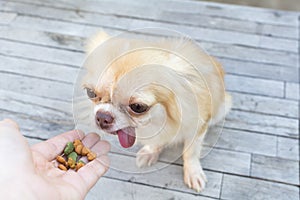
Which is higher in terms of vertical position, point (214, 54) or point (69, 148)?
point (69, 148)

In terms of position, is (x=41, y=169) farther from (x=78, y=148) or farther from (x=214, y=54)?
(x=214, y=54)

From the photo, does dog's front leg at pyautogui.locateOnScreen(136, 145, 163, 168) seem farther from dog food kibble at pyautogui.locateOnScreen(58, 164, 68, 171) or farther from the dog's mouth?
dog food kibble at pyautogui.locateOnScreen(58, 164, 68, 171)

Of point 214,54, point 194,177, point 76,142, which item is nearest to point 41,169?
point 76,142

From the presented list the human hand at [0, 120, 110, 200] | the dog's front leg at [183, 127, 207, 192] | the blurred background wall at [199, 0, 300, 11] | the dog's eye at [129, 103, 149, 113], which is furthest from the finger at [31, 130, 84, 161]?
the blurred background wall at [199, 0, 300, 11]

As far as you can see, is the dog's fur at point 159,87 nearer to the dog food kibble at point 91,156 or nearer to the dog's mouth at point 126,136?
the dog's mouth at point 126,136

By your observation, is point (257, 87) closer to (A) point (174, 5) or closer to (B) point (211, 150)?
(B) point (211, 150)

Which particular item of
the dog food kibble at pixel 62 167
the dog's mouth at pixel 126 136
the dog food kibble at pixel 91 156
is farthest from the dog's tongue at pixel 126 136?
the dog food kibble at pixel 62 167

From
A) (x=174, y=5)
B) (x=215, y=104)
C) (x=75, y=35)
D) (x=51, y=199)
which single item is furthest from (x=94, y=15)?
(x=51, y=199)
